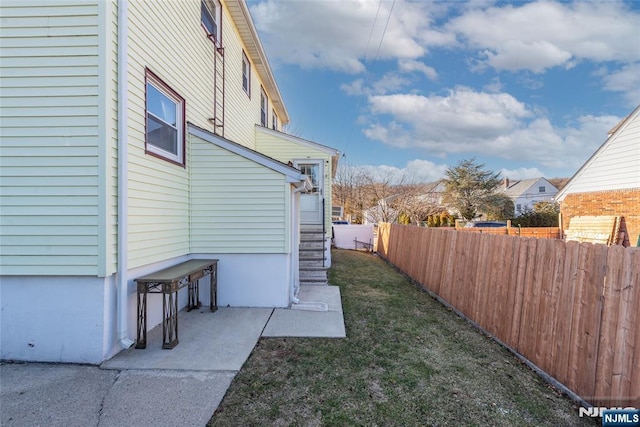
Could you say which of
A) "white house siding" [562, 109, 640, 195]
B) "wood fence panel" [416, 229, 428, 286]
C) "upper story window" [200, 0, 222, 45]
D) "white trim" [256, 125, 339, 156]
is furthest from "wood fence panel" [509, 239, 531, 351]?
"white house siding" [562, 109, 640, 195]

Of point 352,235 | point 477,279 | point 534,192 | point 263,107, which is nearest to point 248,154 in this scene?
point 477,279

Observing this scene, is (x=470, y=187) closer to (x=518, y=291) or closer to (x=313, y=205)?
(x=313, y=205)

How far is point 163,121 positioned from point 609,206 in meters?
15.5

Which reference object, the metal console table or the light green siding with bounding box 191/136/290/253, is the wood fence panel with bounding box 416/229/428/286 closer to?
the light green siding with bounding box 191/136/290/253

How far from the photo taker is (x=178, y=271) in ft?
14.2

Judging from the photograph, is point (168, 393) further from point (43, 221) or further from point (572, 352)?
point (572, 352)

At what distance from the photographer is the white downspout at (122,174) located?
3574mm

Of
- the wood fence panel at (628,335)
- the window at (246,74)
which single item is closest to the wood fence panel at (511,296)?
the wood fence panel at (628,335)

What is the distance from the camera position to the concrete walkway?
250 centimetres

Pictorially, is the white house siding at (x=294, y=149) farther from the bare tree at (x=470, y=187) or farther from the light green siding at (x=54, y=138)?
the bare tree at (x=470, y=187)

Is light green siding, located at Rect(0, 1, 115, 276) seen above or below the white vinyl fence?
above

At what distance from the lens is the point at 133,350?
3713mm

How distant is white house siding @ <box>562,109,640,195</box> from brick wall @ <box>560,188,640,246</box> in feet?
0.83

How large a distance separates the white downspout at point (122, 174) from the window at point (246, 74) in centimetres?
579
